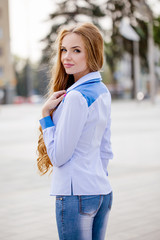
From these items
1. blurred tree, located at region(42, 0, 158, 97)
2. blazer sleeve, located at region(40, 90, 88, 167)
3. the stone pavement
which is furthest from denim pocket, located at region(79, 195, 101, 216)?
blurred tree, located at region(42, 0, 158, 97)

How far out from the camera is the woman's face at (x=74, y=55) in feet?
8.30

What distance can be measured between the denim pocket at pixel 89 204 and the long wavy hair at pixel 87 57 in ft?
1.15

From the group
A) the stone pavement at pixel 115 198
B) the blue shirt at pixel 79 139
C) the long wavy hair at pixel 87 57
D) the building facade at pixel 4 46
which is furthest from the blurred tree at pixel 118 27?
the blue shirt at pixel 79 139

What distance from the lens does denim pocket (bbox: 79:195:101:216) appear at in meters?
2.41

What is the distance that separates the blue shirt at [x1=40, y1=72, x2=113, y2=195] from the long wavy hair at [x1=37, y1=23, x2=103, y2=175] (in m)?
0.09

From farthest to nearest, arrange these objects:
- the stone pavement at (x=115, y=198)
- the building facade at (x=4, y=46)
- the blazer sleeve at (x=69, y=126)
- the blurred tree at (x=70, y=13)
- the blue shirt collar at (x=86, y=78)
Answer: the building facade at (x=4, y=46) < the blurred tree at (x=70, y=13) < the stone pavement at (x=115, y=198) < the blue shirt collar at (x=86, y=78) < the blazer sleeve at (x=69, y=126)

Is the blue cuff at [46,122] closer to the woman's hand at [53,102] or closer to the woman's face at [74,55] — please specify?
the woman's hand at [53,102]

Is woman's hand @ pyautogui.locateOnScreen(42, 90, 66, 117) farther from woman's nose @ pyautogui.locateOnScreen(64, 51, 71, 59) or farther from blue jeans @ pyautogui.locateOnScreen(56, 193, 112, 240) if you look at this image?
blue jeans @ pyautogui.locateOnScreen(56, 193, 112, 240)

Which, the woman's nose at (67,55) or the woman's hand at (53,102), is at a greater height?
the woman's nose at (67,55)

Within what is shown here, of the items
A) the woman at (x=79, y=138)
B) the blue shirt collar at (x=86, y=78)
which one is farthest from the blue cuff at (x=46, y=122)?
the blue shirt collar at (x=86, y=78)

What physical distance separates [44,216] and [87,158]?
3.30 metres

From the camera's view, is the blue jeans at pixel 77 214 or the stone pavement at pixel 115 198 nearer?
the blue jeans at pixel 77 214

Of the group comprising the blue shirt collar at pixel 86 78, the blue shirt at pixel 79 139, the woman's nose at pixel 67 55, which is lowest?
the blue shirt at pixel 79 139

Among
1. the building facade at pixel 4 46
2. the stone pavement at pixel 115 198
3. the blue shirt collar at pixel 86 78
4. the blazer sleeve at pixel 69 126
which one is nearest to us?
the blazer sleeve at pixel 69 126
